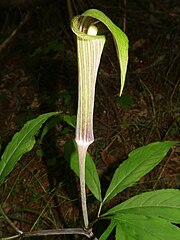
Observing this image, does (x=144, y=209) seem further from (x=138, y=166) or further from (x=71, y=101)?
(x=71, y=101)

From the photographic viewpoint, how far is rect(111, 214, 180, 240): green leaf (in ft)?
4.19

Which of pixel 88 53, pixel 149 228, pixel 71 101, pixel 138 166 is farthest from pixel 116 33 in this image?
pixel 71 101

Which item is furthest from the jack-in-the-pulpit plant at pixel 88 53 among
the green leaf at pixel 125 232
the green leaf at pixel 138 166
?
the green leaf at pixel 138 166

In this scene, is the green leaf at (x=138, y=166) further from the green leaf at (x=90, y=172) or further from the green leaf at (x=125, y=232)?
the green leaf at (x=125, y=232)

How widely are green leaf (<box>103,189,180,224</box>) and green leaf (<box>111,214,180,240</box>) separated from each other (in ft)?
0.20

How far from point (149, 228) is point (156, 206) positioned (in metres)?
0.14

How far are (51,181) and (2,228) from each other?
49 centimetres

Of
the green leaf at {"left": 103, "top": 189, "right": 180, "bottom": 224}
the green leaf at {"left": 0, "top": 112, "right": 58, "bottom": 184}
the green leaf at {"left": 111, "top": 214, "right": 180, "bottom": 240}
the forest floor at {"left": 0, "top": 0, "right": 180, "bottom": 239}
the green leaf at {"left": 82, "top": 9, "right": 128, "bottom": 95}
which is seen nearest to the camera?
the green leaf at {"left": 82, "top": 9, "right": 128, "bottom": 95}

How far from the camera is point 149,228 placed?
4.23 feet

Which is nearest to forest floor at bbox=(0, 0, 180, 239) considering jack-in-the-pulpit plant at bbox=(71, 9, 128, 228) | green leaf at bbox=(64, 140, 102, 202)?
green leaf at bbox=(64, 140, 102, 202)

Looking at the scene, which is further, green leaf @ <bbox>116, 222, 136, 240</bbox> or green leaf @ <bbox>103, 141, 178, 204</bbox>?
green leaf @ <bbox>103, 141, 178, 204</bbox>

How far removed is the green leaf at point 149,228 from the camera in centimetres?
128

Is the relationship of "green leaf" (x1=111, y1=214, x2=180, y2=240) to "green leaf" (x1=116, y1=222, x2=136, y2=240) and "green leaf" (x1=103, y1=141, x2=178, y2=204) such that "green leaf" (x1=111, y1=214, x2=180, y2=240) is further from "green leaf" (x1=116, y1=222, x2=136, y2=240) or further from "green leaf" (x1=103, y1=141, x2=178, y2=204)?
"green leaf" (x1=103, y1=141, x2=178, y2=204)

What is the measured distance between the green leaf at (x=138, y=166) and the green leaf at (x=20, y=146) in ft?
1.14
